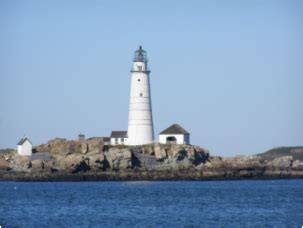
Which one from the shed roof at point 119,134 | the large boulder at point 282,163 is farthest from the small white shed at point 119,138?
the large boulder at point 282,163

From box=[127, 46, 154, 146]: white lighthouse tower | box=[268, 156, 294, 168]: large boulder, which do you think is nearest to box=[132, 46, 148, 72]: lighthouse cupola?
box=[127, 46, 154, 146]: white lighthouse tower

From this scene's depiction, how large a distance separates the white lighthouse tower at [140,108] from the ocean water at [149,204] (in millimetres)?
6412

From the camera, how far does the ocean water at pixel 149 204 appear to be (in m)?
41.4

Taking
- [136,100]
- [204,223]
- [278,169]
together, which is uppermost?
[136,100]

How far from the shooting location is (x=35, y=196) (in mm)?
60031

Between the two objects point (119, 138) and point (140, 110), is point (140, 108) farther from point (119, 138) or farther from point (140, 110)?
point (119, 138)

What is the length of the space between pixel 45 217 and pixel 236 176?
3910 centimetres

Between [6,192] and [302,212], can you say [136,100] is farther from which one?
[302,212]

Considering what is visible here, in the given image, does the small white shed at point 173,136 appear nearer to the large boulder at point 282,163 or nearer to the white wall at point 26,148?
the large boulder at point 282,163

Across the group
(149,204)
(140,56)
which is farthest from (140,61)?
(149,204)

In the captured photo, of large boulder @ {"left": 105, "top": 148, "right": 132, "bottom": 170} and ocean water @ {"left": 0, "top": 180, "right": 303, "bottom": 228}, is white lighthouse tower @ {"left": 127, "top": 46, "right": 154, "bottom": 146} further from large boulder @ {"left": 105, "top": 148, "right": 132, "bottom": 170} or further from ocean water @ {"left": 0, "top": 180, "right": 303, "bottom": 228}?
ocean water @ {"left": 0, "top": 180, "right": 303, "bottom": 228}

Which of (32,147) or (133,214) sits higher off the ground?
(32,147)

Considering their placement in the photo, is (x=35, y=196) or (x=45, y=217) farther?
(x=35, y=196)

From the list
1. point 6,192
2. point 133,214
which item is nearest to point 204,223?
point 133,214
